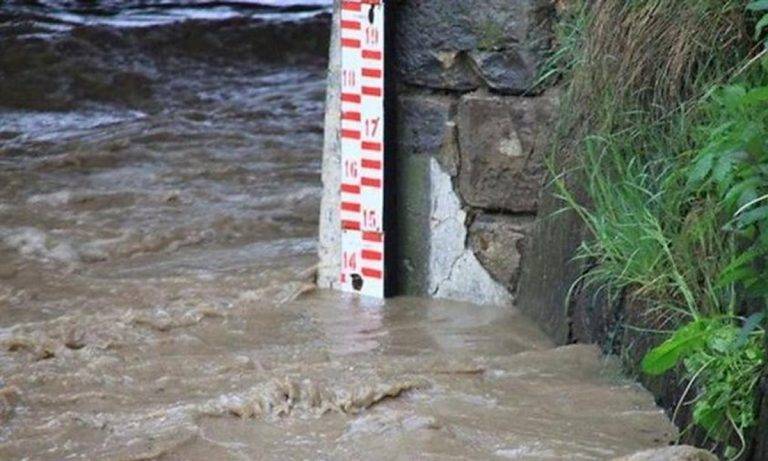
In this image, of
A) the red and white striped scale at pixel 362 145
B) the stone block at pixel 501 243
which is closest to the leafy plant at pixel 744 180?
the stone block at pixel 501 243

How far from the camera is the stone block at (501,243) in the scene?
575 centimetres

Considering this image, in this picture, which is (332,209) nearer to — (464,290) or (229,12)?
(464,290)

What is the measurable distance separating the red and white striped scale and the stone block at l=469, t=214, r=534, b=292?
1.16ft

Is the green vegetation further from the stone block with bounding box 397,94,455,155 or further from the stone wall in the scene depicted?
the stone block with bounding box 397,94,455,155

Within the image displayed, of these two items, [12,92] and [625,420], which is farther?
[12,92]

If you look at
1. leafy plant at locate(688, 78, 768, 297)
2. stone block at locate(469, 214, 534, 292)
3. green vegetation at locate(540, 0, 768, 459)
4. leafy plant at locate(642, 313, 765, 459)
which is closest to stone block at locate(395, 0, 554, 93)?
green vegetation at locate(540, 0, 768, 459)

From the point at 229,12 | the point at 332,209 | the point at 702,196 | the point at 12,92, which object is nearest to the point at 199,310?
the point at 332,209

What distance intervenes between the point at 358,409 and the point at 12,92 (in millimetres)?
5529

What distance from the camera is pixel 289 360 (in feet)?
17.1

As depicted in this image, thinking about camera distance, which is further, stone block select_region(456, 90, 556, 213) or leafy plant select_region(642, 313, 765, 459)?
stone block select_region(456, 90, 556, 213)

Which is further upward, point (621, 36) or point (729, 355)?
point (621, 36)

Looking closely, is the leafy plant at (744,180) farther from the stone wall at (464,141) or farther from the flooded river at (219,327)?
the stone wall at (464,141)

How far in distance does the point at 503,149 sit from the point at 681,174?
1236 millimetres

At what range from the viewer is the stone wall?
565 centimetres
